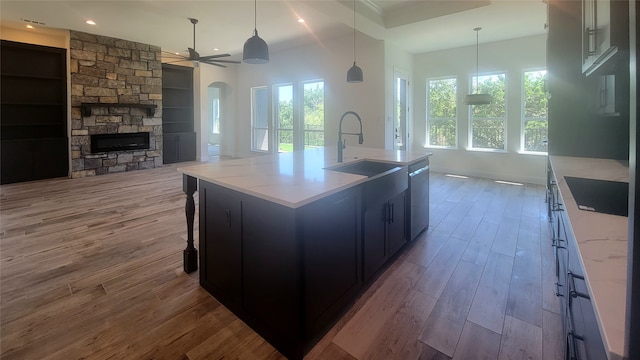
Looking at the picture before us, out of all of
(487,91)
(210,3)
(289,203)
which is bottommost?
(289,203)

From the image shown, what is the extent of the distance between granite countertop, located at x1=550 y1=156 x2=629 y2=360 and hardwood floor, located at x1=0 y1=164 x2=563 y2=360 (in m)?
0.97

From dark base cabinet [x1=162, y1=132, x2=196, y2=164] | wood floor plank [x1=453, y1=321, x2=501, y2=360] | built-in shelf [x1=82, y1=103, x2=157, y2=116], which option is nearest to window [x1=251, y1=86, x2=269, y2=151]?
dark base cabinet [x1=162, y1=132, x2=196, y2=164]

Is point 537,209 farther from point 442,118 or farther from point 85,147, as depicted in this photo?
point 85,147

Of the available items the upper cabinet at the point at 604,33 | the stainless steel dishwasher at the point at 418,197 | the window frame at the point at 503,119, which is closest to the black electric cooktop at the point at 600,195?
the upper cabinet at the point at 604,33

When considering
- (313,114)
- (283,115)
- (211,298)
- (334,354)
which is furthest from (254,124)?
(334,354)

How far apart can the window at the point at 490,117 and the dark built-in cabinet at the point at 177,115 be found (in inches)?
298

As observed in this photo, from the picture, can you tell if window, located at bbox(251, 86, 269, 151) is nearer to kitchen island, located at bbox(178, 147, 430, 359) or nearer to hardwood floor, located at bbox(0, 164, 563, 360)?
hardwood floor, located at bbox(0, 164, 563, 360)

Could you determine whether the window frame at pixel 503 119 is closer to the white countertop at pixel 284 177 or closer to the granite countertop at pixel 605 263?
the white countertop at pixel 284 177

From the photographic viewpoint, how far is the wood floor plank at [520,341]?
1.77 meters

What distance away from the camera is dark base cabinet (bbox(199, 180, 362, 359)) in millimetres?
1729

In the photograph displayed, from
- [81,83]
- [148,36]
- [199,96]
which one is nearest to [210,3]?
[148,36]

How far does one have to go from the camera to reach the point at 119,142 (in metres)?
7.48

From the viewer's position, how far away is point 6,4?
510 centimetres

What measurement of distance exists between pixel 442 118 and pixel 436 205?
349cm
